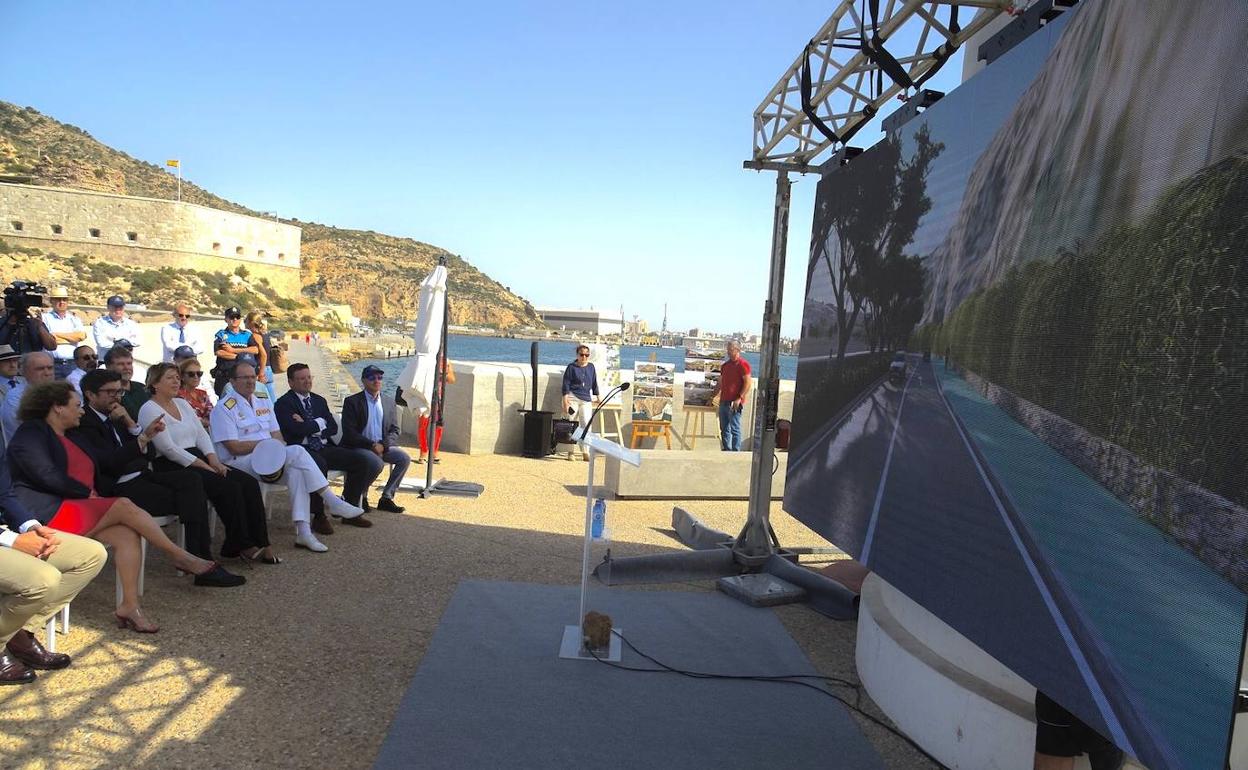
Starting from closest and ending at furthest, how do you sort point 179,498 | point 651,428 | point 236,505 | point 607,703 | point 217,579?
point 607,703
point 217,579
point 179,498
point 236,505
point 651,428

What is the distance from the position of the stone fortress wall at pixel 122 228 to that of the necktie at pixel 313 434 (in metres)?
68.8

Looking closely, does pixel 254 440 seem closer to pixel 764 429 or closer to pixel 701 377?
pixel 764 429

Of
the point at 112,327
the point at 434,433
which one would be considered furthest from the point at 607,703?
the point at 112,327

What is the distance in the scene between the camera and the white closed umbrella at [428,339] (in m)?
8.29

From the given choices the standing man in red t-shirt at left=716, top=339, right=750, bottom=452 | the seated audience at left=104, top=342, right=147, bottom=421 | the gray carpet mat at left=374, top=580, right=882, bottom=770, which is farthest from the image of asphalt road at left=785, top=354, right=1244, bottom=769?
the standing man in red t-shirt at left=716, top=339, right=750, bottom=452

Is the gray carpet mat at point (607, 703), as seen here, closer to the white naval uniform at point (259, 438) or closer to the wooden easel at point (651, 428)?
the white naval uniform at point (259, 438)

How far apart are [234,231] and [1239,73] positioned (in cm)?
7867

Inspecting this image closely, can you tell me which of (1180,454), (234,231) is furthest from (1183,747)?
(234,231)

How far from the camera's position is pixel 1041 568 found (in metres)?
2.74

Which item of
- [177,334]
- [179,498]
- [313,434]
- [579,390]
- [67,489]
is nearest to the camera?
[67,489]

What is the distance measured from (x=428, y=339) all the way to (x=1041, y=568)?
6.66 metres

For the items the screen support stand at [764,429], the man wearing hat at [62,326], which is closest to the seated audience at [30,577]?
the screen support stand at [764,429]

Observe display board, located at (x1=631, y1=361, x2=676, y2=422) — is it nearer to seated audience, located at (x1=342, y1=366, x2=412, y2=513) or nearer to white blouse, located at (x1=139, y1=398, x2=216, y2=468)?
seated audience, located at (x1=342, y1=366, x2=412, y2=513)

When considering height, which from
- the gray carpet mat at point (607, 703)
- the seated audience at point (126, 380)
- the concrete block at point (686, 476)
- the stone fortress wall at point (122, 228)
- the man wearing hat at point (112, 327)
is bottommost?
the gray carpet mat at point (607, 703)
